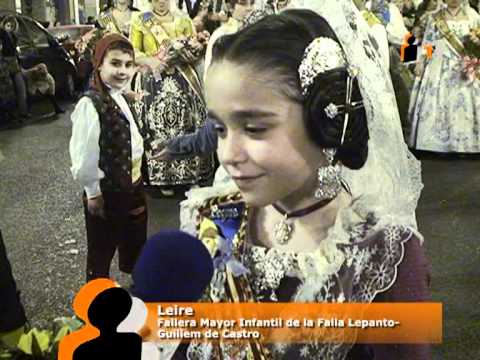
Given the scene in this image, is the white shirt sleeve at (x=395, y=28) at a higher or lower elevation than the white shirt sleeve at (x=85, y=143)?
higher

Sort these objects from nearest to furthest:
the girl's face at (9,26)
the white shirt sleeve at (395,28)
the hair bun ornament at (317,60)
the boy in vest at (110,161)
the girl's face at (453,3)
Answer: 1. the hair bun ornament at (317,60)
2. the boy in vest at (110,161)
3. the girl's face at (9,26)
4. the white shirt sleeve at (395,28)
5. the girl's face at (453,3)

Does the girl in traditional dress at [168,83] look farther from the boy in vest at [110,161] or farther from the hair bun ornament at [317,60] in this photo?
the hair bun ornament at [317,60]

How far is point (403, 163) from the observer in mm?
1133

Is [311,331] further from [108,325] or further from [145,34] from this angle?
[145,34]

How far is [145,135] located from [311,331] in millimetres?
425

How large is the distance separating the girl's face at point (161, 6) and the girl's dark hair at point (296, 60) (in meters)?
0.20

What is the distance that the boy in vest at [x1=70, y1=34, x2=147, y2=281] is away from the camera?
113cm

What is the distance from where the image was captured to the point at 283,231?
1124 mm

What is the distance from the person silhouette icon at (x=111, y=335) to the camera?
108cm

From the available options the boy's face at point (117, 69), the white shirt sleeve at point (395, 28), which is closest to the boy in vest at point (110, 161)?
the boy's face at point (117, 69)

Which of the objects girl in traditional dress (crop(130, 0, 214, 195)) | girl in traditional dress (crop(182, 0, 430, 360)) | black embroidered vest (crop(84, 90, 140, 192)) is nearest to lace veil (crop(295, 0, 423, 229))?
girl in traditional dress (crop(182, 0, 430, 360))

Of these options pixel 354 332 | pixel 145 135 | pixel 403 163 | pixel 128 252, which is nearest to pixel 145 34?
pixel 145 135

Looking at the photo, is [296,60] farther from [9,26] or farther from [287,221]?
[9,26]

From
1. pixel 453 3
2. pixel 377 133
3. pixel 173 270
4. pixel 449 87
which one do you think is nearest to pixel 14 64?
pixel 173 270
